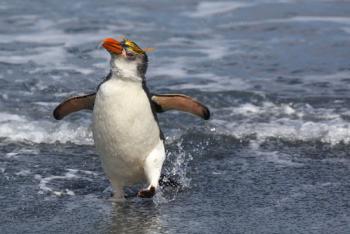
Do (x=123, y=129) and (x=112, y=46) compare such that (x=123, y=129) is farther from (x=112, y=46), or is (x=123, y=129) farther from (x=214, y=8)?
(x=214, y=8)

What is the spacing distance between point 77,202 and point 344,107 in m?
3.21

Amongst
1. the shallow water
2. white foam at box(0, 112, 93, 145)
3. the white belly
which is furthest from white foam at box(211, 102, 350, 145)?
the white belly

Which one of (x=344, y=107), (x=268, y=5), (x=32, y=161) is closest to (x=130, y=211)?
(x=32, y=161)

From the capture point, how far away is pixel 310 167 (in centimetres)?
593

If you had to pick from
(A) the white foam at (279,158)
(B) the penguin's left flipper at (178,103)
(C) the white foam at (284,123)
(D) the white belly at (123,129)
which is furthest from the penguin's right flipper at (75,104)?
(C) the white foam at (284,123)

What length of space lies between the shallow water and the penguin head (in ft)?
2.54

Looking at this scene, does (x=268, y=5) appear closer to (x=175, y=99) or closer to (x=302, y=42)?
(x=302, y=42)

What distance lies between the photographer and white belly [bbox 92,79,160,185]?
16.3ft

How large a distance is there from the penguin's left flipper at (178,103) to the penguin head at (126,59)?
0.93 feet

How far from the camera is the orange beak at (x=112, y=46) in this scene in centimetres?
485

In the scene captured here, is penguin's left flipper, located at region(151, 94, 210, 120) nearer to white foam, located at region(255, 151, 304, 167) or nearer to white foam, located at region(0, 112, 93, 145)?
white foam, located at region(255, 151, 304, 167)

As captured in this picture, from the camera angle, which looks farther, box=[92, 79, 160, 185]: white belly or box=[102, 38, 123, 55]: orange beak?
box=[92, 79, 160, 185]: white belly

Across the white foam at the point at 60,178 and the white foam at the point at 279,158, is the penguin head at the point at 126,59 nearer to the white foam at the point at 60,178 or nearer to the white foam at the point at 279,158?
the white foam at the point at 60,178

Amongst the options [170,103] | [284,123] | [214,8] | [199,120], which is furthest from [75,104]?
[214,8]
